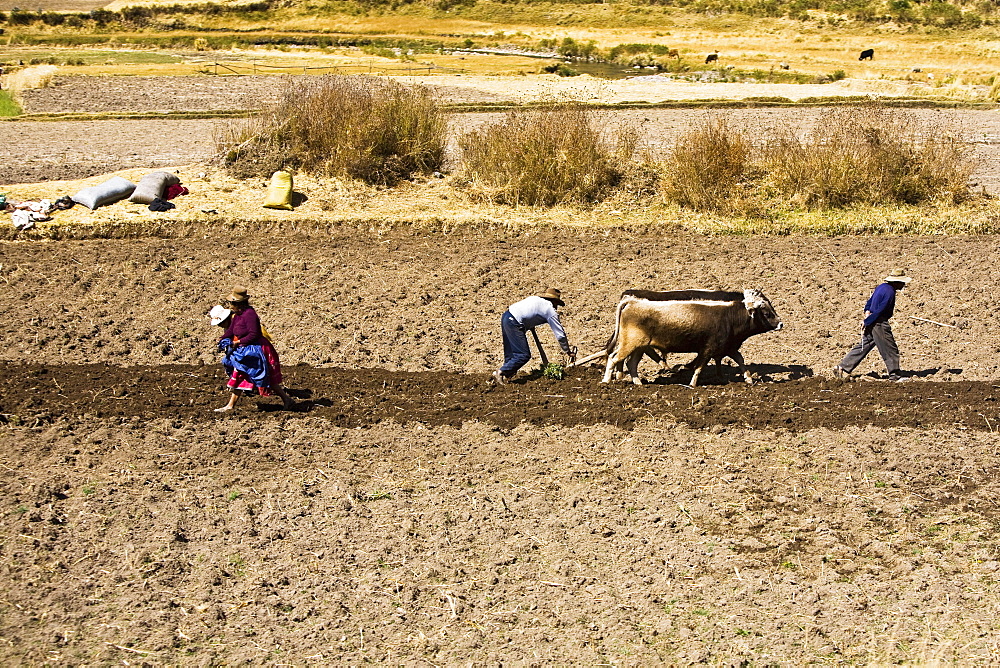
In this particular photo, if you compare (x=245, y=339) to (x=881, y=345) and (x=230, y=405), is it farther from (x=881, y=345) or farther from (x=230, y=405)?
(x=881, y=345)

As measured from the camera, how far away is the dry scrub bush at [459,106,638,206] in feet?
66.3

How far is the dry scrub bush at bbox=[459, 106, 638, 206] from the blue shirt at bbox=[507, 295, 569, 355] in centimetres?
876

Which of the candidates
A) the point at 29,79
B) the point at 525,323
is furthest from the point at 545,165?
the point at 29,79

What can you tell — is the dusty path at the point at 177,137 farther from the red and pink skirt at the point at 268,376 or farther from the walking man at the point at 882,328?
the red and pink skirt at the point at 268,376

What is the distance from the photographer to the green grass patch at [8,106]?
32.2m

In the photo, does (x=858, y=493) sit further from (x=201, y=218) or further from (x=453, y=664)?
(x=201, y=218)

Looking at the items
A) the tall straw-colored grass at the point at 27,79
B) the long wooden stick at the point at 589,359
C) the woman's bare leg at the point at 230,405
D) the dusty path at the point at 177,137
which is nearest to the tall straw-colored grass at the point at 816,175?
the dusty path at the point at 177,137

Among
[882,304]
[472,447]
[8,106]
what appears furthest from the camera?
[8,106]

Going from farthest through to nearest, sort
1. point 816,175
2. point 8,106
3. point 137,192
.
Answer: point 8,106 → point 816,175 → point 137,192

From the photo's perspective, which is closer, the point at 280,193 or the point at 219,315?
the point at 219,315

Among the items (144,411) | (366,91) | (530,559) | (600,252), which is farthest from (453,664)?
(366,91)

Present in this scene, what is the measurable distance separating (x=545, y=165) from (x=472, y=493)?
1149 centimetres

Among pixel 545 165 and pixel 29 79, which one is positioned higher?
pixel 545 165

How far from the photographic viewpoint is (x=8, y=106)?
1325 inches
